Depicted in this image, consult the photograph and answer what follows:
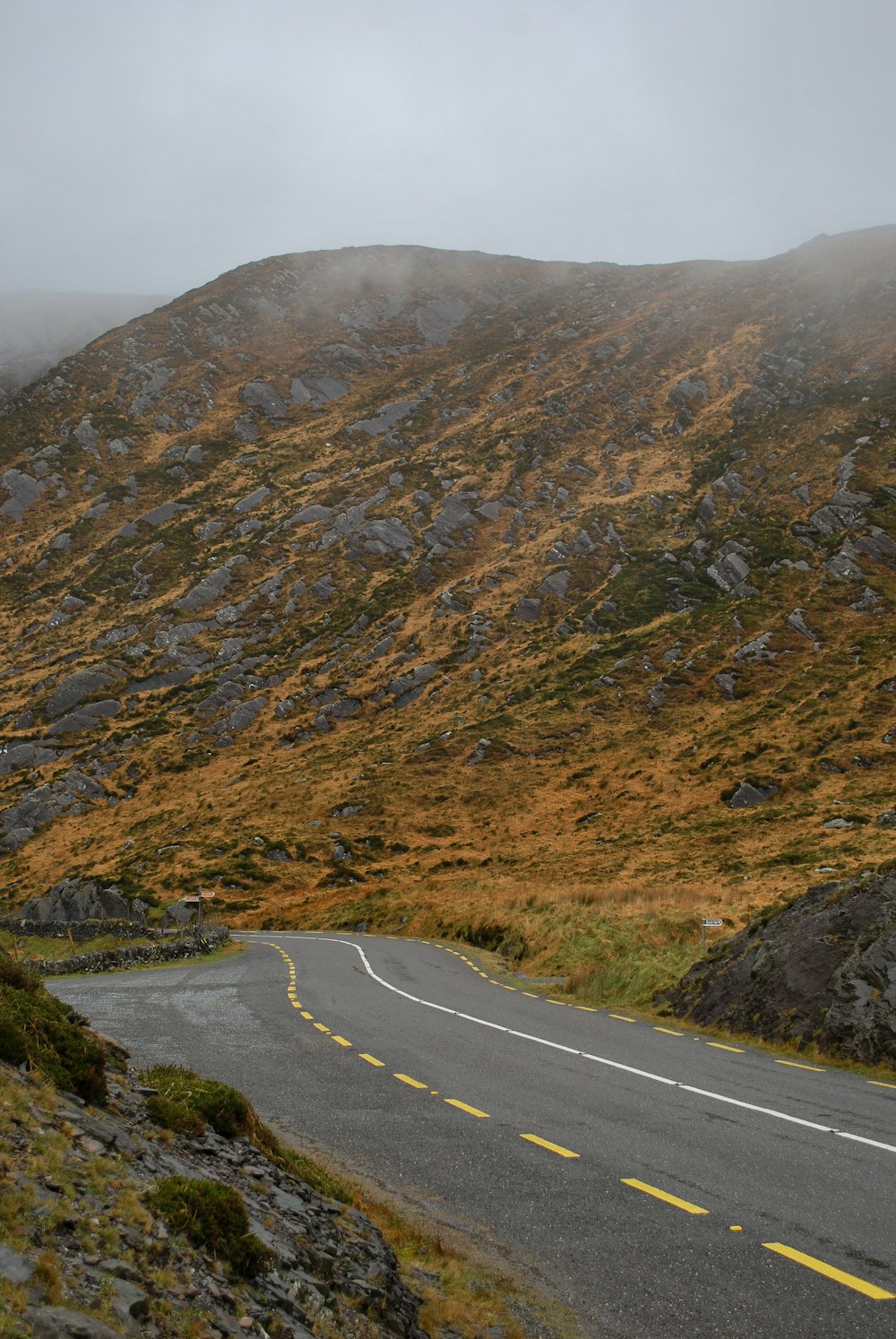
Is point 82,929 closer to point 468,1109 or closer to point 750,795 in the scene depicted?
point 468,1109

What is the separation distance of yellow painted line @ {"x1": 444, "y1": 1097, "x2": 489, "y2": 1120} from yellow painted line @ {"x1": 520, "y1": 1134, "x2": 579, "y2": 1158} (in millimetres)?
796

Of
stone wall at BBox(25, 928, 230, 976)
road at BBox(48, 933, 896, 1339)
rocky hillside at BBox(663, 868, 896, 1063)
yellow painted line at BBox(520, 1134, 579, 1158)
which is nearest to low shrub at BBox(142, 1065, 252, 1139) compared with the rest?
road at BBox(48, 933, 896, 1339)

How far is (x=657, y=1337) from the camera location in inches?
198

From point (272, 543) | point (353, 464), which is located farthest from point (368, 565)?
point (353, 464)

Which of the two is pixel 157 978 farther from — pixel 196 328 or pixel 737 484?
pixel 196 328

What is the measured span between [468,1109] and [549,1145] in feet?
5.29

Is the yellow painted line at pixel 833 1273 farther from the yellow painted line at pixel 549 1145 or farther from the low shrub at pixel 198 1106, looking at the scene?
the low shrub at pixel 198 1106

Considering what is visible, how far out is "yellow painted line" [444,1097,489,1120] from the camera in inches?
375

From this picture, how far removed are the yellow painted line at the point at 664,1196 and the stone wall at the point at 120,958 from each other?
82.9 ft

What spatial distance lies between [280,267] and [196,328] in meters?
30.6

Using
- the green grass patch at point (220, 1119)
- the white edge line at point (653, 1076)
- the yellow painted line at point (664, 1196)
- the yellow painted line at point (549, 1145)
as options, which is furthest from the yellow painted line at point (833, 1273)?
the green grass patch at point (220, 1119)

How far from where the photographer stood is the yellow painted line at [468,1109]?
31.2 ft

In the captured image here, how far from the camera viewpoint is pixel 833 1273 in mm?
5672

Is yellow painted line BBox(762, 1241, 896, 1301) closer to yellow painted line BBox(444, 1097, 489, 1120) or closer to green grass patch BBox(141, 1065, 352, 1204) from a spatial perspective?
green grass patch BBox(141, 1065, 352, 1204)
